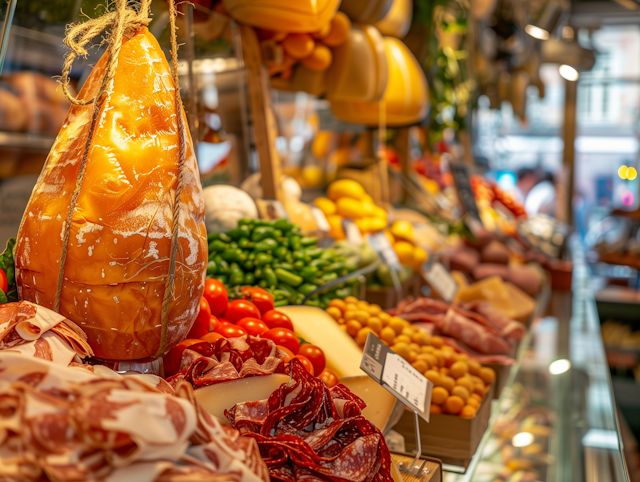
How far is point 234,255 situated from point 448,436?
0.87 m

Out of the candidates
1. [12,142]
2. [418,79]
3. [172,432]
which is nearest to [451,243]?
[418,79]

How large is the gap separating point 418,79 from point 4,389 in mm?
3184

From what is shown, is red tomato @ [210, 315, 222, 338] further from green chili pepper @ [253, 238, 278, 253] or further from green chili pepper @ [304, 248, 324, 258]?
green chili pepper @ [304, 248, 324, 258]

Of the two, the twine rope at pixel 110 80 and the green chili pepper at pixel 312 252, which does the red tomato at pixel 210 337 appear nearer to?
the twine rope at pixel 110 80

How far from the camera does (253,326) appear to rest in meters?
1.42

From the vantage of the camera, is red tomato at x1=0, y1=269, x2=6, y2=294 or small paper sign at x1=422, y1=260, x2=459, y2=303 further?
small paper sign at x1=422, y1=260, x2=459, y2=303

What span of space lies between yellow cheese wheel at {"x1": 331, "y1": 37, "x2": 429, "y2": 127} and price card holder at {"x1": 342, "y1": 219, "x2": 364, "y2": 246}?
78 cm

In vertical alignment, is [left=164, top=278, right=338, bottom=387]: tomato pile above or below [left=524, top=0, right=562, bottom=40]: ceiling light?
below

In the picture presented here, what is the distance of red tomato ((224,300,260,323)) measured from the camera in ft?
4.90

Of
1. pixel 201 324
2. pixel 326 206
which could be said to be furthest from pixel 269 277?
pixel 326 206

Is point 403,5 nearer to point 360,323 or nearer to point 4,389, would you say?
point 360,323

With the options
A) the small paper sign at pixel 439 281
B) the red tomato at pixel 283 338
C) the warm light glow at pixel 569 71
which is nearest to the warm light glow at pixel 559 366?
the small paper sign at pixel 439 281

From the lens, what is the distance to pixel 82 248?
39.2 inches

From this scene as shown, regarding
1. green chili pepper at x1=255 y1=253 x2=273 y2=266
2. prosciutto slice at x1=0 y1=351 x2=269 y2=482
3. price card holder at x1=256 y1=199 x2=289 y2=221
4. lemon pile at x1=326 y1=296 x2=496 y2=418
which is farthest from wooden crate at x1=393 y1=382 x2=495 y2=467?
price card holder at x1=256 y1=199 x2=289 y2=221
